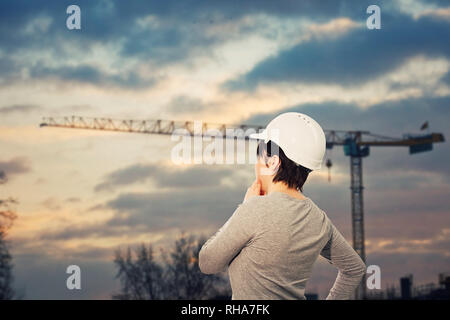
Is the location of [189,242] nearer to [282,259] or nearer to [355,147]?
[355,147]

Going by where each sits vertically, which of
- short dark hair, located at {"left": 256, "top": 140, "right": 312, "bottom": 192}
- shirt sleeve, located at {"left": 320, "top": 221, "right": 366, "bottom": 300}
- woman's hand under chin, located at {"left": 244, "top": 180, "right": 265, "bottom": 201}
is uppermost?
short dark hair, located at {"left": 256, "top": 140, "right": 312, "bottom": 192}

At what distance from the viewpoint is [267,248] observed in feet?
11.1

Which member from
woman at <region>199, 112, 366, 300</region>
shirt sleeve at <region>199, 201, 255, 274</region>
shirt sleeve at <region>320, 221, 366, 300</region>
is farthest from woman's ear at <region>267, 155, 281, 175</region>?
shirt sleeve at <region>320, 221, 366, 300</region>

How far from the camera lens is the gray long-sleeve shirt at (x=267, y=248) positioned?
334cm

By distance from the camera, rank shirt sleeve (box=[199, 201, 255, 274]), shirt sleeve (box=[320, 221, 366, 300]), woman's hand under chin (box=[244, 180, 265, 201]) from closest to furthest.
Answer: shirt sleeve (box=[199, 201, 255, 274]), woman's hand under chin (box=[244, 180, 265, 201]), shirt sleeve (box=[320, 221, 366, 300])

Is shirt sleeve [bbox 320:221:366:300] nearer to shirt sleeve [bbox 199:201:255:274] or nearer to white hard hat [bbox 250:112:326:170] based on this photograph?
white hard hat [bbox 250:112:326:170]

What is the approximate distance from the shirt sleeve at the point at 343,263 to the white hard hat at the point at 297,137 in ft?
1.59

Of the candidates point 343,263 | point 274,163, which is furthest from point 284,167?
point 343,263

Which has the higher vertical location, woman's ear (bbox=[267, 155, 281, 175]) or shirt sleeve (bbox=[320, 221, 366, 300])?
woman's ear (bbox=[267, 155, 281, 175])

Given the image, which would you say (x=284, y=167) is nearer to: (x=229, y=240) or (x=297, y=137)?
(x=297, y=137)

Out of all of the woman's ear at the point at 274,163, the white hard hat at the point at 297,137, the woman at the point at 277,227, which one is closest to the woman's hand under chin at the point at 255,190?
the woman at the point at 277,227

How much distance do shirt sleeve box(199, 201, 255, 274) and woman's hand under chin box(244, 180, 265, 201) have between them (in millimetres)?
189

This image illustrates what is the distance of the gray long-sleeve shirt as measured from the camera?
131 inches
